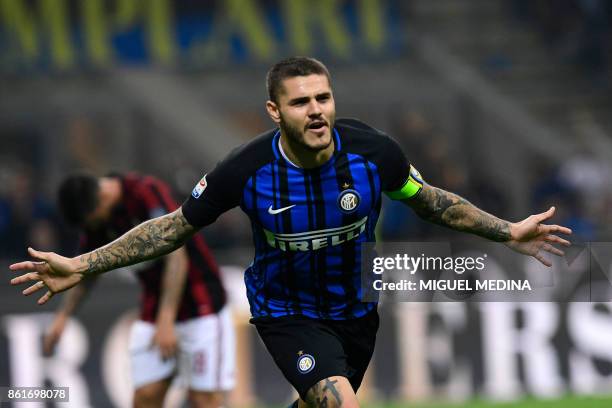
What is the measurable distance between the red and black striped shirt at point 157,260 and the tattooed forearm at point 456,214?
2.03 m

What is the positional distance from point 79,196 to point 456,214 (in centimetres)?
241

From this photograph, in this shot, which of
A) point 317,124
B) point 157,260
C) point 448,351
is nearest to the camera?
point 317,124

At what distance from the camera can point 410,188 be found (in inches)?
227

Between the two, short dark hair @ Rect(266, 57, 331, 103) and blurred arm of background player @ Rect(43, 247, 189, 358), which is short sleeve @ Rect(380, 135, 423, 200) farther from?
blurred arm of background player @ Rect(43, 247, 189, 358)

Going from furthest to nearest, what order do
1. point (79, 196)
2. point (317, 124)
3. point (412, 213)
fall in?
point (412, 213), point (79, 196), point (317, 124)

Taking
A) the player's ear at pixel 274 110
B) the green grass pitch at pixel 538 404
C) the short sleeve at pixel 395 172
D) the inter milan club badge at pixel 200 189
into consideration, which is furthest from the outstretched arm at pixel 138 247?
the green grass pitch at pixel 538 404

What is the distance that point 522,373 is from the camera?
10.8 m

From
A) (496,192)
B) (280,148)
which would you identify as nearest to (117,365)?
(496,192)

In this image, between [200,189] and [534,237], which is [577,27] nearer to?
[534,237]

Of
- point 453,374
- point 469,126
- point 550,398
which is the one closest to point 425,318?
point 453,374

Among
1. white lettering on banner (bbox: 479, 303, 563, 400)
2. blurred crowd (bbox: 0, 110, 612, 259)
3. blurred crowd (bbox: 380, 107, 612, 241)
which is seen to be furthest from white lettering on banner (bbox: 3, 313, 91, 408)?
blurred crowd (bbox: 380, 107, 612, 241)

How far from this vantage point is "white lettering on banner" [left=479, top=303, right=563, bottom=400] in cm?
1073

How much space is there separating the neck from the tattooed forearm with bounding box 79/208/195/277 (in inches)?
21.7

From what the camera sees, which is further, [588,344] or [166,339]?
[588,344]
